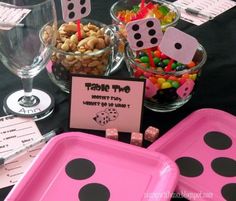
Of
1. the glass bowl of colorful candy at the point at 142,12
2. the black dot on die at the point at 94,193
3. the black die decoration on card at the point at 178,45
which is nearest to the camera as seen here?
the black dot on die at the point at 94,193

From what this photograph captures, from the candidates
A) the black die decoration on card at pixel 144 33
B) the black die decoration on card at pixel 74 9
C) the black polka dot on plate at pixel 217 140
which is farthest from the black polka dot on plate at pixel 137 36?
the black polka dot on plate at pixel 217 140

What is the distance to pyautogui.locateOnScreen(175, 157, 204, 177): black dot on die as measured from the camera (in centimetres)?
74

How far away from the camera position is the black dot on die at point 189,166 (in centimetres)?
74

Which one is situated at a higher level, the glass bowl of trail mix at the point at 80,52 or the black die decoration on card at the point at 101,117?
the glass bowl of trail mix at the point at 80,52

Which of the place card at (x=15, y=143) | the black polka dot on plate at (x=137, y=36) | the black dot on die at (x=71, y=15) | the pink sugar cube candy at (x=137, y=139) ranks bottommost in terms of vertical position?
the place card at (x=15, y=143)

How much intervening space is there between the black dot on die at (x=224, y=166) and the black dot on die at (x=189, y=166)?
0.03 meters

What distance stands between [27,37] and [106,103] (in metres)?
0.19

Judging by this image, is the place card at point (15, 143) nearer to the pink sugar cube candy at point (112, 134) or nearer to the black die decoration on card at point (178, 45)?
the pink sugar cube candy at point (112, 134)

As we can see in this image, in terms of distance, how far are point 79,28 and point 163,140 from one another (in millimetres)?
275

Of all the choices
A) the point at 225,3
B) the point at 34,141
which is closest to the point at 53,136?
the point at 34,141

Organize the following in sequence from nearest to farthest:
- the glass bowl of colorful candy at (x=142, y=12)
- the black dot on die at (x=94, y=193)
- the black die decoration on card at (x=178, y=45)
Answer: the black dot on die at (x=94, y=193), the black die decoration on card at (x=178, y=45), the glass bowl of colorful candy at (x=142, y=12)

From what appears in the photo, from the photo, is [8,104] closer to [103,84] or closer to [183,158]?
[103,84]

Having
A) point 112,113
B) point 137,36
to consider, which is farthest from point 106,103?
point 137,36

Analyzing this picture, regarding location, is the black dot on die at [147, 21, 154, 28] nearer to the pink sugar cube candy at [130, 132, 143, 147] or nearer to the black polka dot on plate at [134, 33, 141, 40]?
the black polka dot on plate at [134, 33, 141, 40]
